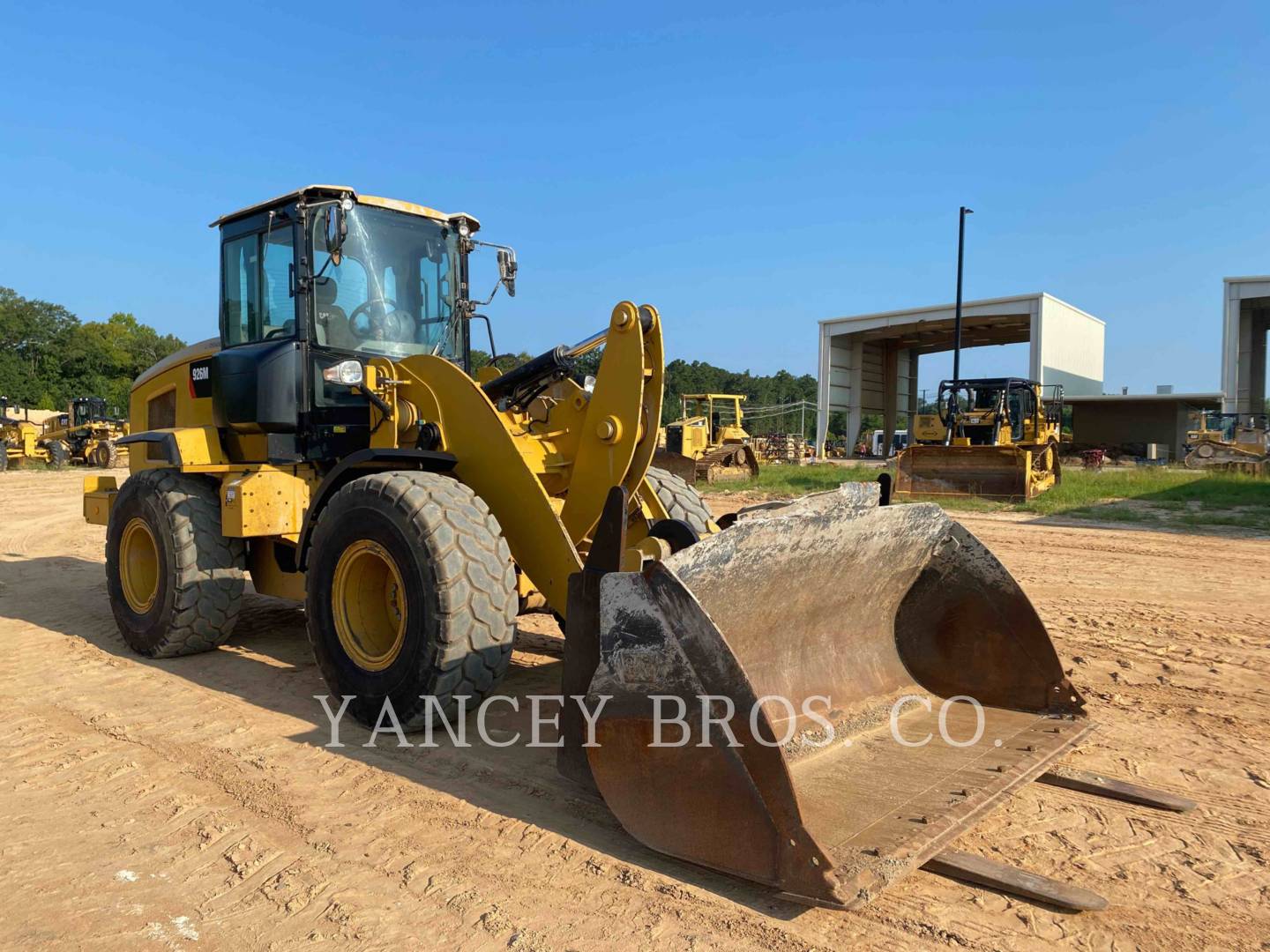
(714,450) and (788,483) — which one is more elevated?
(714,450)

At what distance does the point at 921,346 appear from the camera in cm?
4162

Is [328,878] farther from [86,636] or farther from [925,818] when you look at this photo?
[86,636]

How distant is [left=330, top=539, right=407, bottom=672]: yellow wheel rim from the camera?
437 centimetres

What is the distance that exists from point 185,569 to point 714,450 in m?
17.7

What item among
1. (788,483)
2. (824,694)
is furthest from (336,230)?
(788,483)

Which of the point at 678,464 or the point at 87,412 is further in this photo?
the point at 87,412

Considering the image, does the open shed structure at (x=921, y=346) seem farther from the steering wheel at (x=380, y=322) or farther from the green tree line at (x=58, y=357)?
the green tree line at (x=58, y=357)

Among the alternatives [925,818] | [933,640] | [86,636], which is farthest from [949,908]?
[86,636]

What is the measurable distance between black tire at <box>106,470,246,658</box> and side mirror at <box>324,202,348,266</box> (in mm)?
1806

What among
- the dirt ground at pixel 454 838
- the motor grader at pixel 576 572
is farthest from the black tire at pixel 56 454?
the dirt ground at pixel 454 838

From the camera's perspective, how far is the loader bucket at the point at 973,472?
16.2m

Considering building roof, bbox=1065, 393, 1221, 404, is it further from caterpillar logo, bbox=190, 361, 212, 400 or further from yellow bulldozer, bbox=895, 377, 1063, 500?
caterpillar logo, bbox=190, 361, 212, 400

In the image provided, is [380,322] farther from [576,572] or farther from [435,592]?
[576,572]

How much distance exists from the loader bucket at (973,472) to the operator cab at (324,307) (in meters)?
12.6
